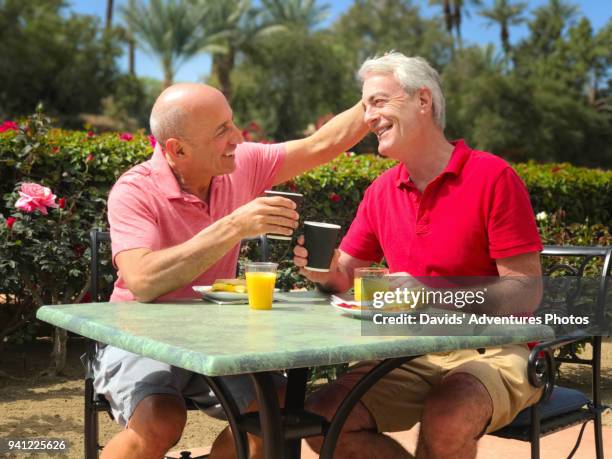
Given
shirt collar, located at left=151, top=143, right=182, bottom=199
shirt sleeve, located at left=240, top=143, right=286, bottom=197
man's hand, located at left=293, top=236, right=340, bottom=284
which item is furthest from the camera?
shirt sleeve, located at left=240, top=143, right=286, bottom=197

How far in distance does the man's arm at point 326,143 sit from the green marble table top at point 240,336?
40.0 inches

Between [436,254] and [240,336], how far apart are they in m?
0.91

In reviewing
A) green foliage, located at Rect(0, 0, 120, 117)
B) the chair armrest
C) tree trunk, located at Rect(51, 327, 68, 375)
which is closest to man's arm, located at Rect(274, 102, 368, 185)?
the chair armrest

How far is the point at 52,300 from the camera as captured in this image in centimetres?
547

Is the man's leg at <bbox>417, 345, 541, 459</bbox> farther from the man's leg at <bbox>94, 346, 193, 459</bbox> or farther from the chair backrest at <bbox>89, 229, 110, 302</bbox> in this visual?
the chair backrest at <bbox>89, 229, 110, 302</bbox>

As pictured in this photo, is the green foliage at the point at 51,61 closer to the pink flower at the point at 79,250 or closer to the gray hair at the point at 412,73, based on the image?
the pink flower at the point at 79,250

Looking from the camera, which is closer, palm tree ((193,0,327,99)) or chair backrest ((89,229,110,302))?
chair backrest ((89,229,110,302))

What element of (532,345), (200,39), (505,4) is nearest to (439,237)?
(532,345)

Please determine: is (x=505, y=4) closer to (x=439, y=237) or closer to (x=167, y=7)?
(x=167, y=7)

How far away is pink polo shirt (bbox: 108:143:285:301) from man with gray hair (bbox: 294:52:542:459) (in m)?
0.40

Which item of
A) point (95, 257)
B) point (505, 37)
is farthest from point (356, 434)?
point (505, 37)

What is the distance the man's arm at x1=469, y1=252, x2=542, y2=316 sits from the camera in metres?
2.50

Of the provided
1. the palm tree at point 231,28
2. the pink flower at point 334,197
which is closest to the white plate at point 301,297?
the pink flower at point 334,197

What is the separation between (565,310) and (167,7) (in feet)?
123
